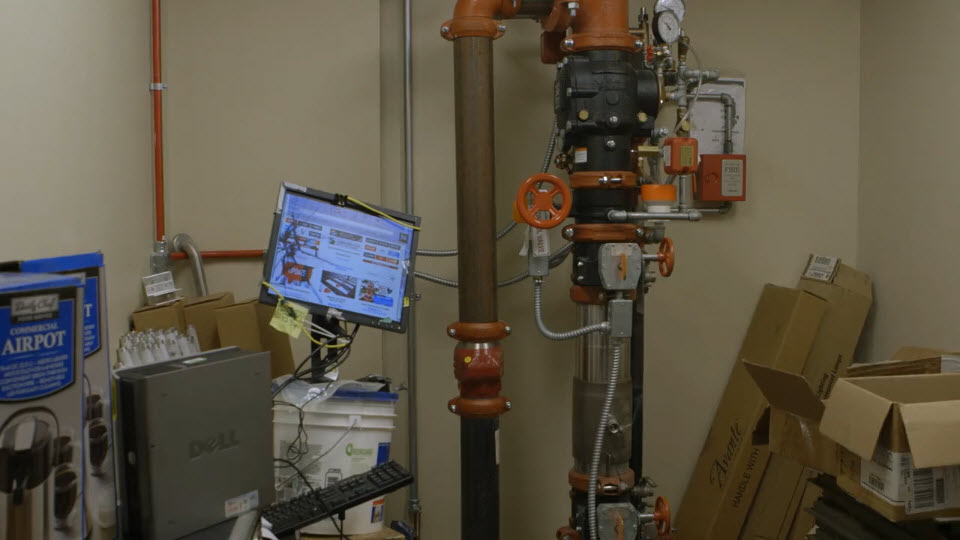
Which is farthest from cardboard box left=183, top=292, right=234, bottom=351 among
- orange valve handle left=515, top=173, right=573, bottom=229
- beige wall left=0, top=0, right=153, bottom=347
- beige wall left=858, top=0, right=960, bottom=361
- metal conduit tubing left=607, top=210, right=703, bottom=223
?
beige wall left=858, top=0, right=960, bottom=361

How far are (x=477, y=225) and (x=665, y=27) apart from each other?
79 cm

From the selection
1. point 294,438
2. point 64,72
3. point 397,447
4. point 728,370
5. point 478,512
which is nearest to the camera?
point 64,72

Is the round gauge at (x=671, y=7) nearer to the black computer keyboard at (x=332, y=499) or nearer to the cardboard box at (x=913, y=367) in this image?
the cardboard box at (x=913, y=367)

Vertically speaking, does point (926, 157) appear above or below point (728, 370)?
above

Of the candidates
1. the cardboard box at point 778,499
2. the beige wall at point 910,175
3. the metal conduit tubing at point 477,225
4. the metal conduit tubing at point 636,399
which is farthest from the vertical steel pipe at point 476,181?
the beige wall at point 910,175

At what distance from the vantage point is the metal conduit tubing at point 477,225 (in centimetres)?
227

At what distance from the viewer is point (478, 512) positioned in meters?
2.30

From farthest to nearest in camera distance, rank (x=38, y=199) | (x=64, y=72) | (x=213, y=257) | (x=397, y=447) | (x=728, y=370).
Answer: (x=728, y=370) < (x=397, y=447) < (x=213, y=257) < (x=64, y=72) < (x=38, y=199)

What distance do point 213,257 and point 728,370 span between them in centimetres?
184

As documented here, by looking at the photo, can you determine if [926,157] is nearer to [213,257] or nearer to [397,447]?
[397,447]

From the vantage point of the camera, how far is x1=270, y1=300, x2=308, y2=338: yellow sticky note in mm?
1930

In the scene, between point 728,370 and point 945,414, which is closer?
point 945,414

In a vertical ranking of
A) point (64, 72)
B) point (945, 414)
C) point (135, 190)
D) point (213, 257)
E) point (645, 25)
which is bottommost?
point (945, 414)

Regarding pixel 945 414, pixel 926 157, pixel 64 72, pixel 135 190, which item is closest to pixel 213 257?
pixel 135 190
